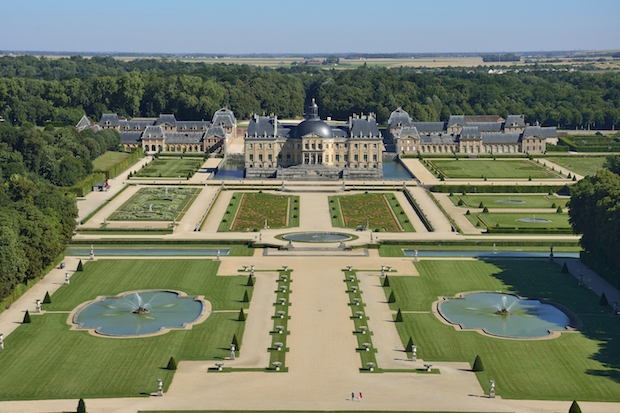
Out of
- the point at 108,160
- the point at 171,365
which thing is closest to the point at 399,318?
the point at 171,365

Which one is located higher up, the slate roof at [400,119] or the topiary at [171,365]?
the slate roof at [400,119]

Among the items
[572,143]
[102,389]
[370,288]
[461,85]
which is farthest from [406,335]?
[461,85]

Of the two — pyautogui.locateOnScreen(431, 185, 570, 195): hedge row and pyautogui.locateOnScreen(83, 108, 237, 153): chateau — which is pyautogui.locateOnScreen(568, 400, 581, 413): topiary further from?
pyautogui.locateOnScreen(83, 108, 237, 153): chateau

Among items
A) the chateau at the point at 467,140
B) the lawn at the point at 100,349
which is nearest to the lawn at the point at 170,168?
the chateau at the point at 467,140

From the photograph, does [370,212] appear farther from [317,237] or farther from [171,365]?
[171,365]

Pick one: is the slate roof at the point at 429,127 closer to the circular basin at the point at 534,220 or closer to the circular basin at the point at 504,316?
the circular basin at the point at 534,220
